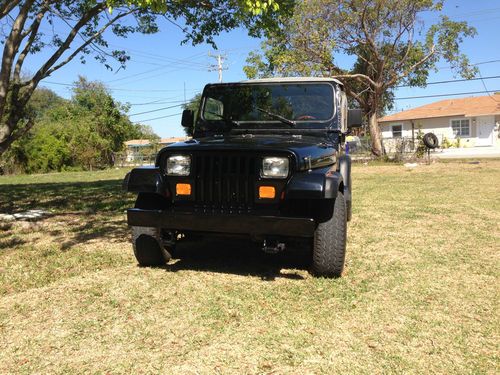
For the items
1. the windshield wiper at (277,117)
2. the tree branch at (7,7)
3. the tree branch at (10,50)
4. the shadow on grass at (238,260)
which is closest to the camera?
the shadow on grass at (238,260)

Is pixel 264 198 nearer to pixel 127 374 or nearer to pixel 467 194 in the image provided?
pixel 127 374

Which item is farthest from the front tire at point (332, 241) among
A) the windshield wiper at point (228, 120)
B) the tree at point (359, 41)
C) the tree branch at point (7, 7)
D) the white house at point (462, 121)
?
the white house at point (462, 121)

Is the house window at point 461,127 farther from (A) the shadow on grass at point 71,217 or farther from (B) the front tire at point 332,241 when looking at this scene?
(B) the front tire at point 332,241

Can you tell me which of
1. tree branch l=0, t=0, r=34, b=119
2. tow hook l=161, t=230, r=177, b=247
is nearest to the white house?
tree branch l=0, t=0, r=34, b=119

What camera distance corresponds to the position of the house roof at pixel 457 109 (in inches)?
1223

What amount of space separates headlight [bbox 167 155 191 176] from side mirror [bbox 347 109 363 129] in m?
2.28

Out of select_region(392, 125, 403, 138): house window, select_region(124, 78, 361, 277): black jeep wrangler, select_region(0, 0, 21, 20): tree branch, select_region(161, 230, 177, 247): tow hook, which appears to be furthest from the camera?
select_region(392, 125, 403, 138): house window

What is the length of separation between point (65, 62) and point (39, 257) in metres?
4.78

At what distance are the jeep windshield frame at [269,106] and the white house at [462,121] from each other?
2628cm

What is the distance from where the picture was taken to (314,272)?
3.99 meters

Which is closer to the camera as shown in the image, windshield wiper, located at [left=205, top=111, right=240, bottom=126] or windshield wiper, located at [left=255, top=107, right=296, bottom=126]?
windshield wiper, located at [left=255, top=107, right=296, bottom=126]

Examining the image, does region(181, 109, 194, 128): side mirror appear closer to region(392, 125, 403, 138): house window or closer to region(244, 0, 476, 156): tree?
region(244, 0, 476, 156): tree

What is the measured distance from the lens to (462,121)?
3253 centimetres

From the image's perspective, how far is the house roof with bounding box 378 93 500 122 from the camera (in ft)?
102
